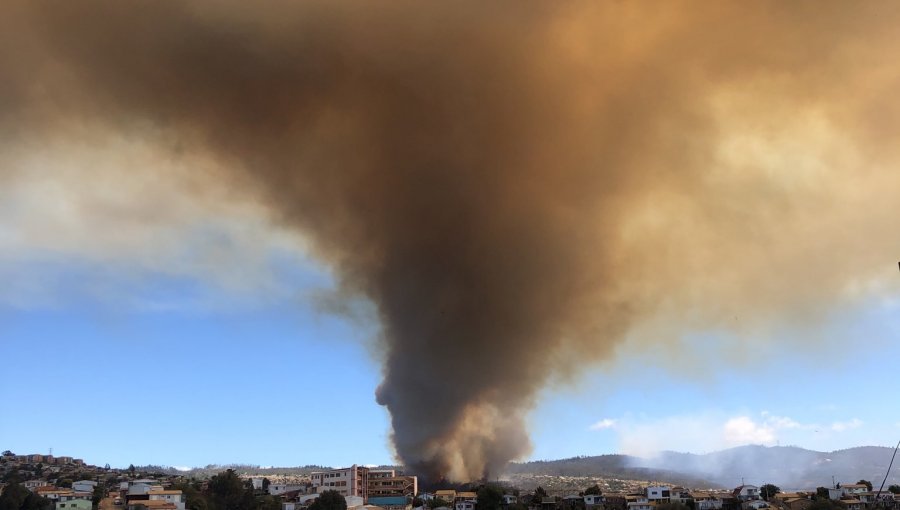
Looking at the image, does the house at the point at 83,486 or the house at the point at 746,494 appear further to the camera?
the house at the point at 83,486

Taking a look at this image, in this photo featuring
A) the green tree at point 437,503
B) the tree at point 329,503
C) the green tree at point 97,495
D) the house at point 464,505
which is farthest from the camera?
the house at point 464,505

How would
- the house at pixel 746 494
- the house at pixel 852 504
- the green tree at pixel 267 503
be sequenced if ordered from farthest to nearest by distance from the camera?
the house at pixel 746 494
the green tree at pixel 267 503
the house at pixel 852 504

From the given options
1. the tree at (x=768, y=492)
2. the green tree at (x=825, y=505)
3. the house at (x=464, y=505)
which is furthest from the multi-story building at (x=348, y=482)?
the green tree at (x=825, y=505)

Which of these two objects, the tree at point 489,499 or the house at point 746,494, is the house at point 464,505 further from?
the house at point 746,494

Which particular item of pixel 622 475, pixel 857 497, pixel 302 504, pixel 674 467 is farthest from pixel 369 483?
pixel 674 467

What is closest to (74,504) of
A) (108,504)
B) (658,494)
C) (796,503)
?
(108,504)

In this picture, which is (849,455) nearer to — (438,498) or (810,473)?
(810,473)

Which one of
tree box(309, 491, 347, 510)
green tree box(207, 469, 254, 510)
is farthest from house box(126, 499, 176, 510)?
tree box(309, 491, 347, 510)
